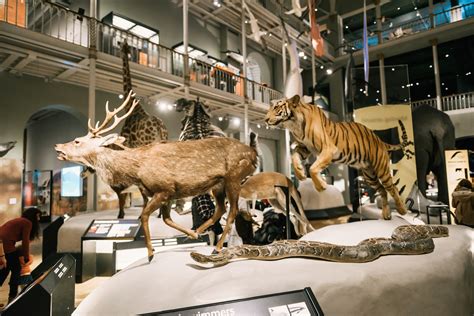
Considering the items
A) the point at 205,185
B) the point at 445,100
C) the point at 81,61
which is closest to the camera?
the point at 205,185

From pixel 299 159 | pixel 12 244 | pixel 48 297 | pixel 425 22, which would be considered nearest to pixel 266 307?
pixel 48 297

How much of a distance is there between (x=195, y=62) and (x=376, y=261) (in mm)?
8588

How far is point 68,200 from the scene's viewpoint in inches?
343

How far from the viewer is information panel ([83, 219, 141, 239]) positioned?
276cm

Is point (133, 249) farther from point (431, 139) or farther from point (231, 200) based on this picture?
point (431, 139)

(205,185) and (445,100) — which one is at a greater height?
(445,100)

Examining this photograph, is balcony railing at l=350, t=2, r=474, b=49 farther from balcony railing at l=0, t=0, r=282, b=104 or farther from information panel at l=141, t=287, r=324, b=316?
information panel at l=141, t=287, r=324, b=316

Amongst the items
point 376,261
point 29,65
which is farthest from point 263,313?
point 29,65

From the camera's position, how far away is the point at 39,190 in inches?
334

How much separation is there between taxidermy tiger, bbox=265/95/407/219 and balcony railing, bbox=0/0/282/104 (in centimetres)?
505

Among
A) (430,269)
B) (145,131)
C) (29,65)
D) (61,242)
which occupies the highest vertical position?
(29,65)

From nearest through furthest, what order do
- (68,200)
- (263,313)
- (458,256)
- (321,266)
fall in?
(263,313)
(321,266)
(458,256)
(68,200)

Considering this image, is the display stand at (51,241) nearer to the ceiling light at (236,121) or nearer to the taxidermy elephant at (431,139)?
the taxidermy elephant at (431,139)

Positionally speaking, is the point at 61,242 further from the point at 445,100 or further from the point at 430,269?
the point at 445,100
